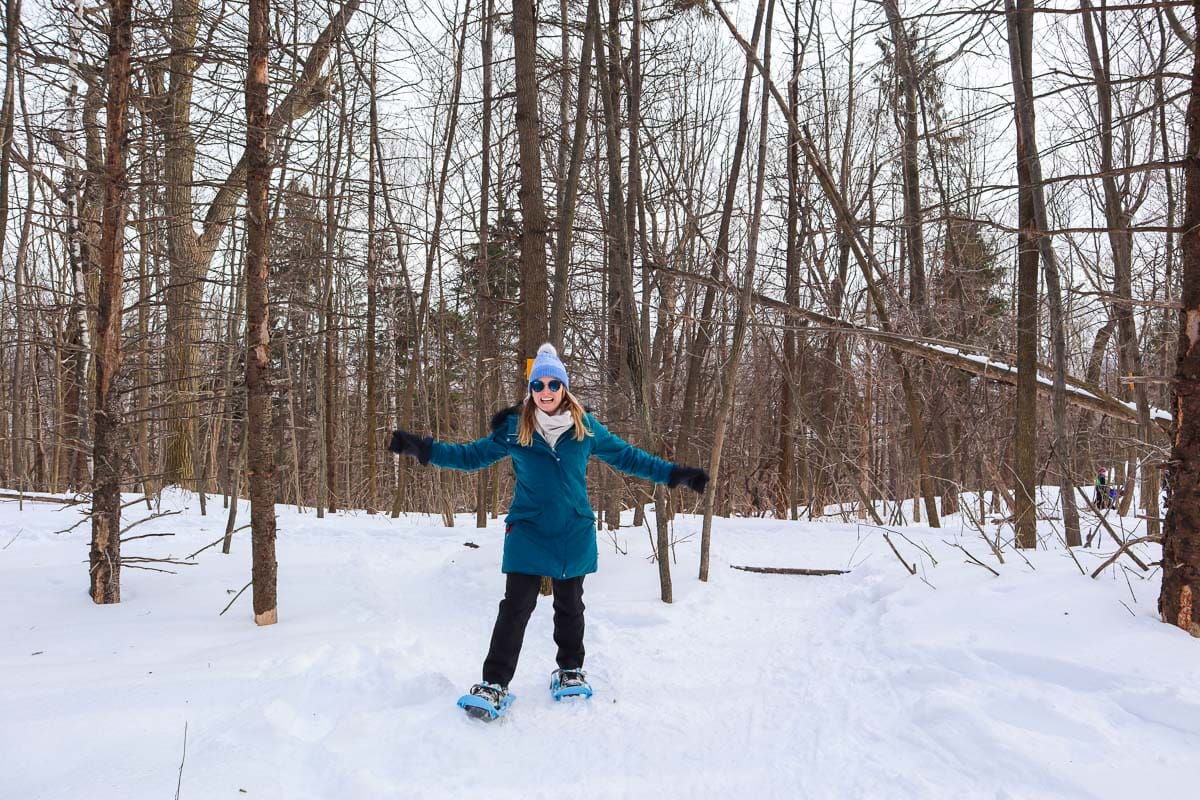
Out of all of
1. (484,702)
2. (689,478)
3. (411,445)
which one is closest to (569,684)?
(484,702)

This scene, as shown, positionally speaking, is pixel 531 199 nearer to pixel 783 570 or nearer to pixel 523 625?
pixel 523 625

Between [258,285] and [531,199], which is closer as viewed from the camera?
[258,285]

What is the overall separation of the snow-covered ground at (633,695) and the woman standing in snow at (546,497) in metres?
0.32

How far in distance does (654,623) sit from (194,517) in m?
9.14

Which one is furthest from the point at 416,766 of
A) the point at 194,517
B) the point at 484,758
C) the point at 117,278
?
the point at 194,517

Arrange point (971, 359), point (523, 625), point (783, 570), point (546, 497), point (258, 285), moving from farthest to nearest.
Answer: point (971, 359), point (783, 570), point (258, 285), point (546, 497), point (523, 625)

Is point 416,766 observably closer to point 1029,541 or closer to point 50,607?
point 50,607

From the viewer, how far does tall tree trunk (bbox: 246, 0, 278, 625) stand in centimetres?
405

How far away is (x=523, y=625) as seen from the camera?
336 centimetres

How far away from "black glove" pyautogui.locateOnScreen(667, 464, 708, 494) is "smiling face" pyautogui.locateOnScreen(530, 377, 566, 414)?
0.74 meters

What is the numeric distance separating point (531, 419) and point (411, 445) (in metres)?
0.62

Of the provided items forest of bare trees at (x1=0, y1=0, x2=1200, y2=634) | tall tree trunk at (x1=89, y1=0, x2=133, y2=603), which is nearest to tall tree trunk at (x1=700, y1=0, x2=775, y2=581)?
forest of bare trees at (x1=0, y1=0, x2=1200, y2=634)

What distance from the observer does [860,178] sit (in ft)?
43.6

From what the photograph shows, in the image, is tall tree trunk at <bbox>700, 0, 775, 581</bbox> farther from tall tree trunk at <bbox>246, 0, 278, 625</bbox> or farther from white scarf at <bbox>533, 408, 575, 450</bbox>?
tall tree trunk at <bbox>246, 0, 278, 625</bbox>
